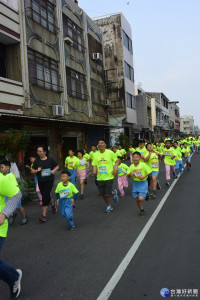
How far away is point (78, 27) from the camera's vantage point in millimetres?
21062

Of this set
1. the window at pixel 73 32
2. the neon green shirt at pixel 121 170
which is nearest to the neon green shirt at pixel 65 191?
the neon green shirt at pixel 121 170

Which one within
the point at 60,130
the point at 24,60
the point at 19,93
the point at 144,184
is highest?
the point at 24,60

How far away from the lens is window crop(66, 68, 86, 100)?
18.9 meters

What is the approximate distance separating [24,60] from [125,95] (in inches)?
698

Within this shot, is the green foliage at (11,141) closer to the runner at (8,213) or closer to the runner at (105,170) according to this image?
the runner at (105,170)

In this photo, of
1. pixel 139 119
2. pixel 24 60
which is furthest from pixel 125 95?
A: pixel 24 60

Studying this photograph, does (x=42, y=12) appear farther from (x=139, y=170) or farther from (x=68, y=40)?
(x=139, y=170)

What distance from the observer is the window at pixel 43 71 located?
14570 mm

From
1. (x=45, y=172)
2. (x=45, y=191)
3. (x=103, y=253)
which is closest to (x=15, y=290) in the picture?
(x=103, y=253)

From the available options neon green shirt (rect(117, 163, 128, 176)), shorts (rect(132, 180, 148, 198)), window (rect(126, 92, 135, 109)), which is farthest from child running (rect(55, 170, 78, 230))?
window (rect(126, 92, 135, 109))

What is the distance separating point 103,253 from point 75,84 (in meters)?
16.8

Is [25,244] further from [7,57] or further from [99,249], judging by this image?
[7,57]

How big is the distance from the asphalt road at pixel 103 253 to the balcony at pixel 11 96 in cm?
669

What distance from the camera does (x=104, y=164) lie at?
7090 millimetres
